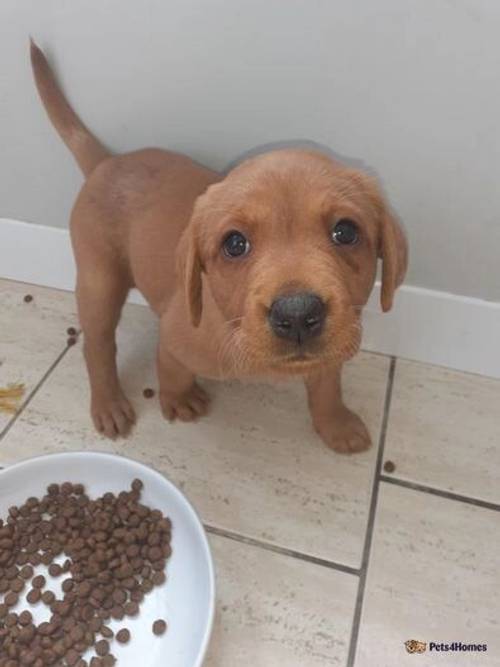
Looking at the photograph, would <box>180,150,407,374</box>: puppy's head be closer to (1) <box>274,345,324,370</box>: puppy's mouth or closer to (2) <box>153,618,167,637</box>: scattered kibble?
(1) <box>274,345,324,370</box>: puppy's mouth

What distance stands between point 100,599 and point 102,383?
56cm

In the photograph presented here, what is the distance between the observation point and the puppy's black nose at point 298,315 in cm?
96

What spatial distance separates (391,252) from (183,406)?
741 millimetres

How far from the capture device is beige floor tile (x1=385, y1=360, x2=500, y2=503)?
1524mm

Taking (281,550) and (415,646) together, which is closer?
(415,646)

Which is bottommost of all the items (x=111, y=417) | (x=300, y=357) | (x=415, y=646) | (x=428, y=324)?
(x=415, y=646)

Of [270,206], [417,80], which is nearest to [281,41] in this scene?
[417,80]

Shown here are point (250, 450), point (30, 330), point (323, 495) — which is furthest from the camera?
point (30, 330)

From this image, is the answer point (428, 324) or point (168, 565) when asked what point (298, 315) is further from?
point (428, 324)

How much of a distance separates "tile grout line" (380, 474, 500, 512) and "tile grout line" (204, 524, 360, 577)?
256mm

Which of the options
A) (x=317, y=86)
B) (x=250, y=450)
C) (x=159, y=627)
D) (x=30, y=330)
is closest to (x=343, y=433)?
(x=250, y=450)

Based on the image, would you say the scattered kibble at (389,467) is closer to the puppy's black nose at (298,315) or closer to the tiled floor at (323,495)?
the tiled floor at (323,495)

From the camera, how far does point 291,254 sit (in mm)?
1019

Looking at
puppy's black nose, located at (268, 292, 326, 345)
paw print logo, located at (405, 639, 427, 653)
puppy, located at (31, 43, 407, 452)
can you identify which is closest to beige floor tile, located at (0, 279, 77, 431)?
puppy, located at (31, 43, 407, 452)
